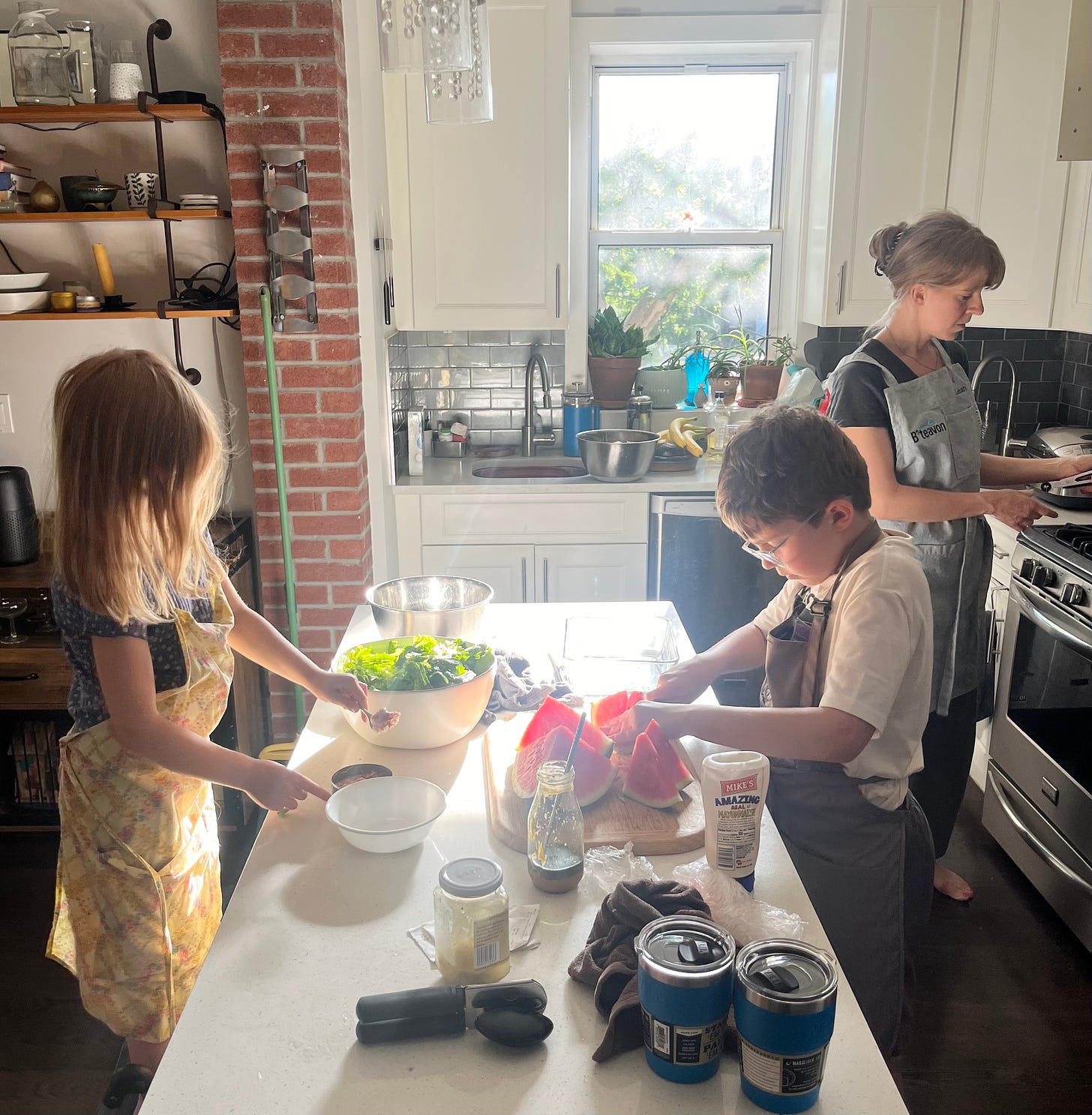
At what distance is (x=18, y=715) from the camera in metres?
3.03

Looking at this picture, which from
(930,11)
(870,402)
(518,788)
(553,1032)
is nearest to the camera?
(553,1032)

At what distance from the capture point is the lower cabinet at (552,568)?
11.5 feet

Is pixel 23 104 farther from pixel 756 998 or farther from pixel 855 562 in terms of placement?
pixel 756 998

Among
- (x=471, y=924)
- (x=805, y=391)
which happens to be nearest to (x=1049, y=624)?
(x=805, y=391)

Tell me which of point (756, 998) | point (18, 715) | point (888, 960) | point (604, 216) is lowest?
point (18, 715)

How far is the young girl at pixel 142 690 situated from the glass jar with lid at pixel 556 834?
35 centimetres

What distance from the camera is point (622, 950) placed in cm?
113

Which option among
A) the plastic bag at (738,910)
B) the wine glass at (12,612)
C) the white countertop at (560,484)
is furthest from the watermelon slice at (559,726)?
the white countertop at (560,484)

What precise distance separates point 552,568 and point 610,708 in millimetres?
1878

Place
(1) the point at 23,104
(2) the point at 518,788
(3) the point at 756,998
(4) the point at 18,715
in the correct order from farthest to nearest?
(4) the point at 18,715 → (1) the point at 23,104 → (2) the point at 518,788 → (3) the point at 756,998

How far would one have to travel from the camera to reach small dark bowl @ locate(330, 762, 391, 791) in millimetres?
1548

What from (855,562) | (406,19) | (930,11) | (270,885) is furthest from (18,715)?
(930,11)

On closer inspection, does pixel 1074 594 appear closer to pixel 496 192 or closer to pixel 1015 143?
pixel 1015 143

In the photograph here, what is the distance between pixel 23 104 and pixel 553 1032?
281 centimetres
